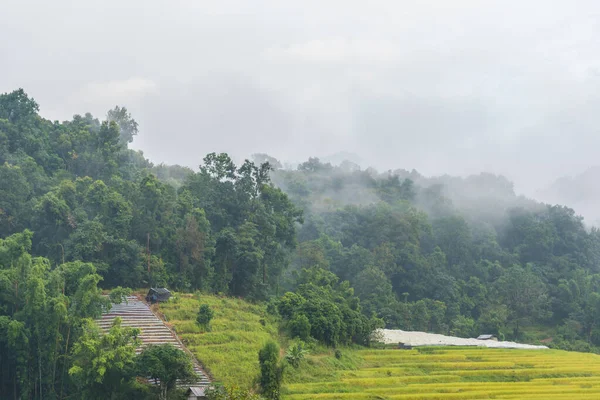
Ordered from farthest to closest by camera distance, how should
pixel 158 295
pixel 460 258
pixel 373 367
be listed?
pixel 460 258 → pixel 158 295 → pixel 373 367

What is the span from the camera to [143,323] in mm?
36875

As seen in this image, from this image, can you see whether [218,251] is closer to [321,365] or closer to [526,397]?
[321,365]

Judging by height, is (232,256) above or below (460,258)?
below

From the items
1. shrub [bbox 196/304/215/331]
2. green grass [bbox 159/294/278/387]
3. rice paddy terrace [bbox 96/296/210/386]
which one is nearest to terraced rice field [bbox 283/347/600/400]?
green grass [bbox 159/294/278/387]

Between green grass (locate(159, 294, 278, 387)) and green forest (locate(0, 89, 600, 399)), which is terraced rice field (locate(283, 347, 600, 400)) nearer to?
green grass (locate(159, 294, 278, 387))

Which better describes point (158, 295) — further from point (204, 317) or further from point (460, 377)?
point (460, 377)

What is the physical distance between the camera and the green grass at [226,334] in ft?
106

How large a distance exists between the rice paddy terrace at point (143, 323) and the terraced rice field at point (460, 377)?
7.58m

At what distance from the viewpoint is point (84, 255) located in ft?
138

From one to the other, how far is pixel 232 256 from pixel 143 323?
42.5 ft

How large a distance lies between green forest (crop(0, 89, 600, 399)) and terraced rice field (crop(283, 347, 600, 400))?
4.25 m

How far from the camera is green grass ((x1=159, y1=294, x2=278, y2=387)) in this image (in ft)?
106

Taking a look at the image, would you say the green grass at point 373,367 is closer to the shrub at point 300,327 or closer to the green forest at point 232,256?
the shrub at point 300,327

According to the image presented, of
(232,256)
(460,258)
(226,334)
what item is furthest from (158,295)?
(460,258)
